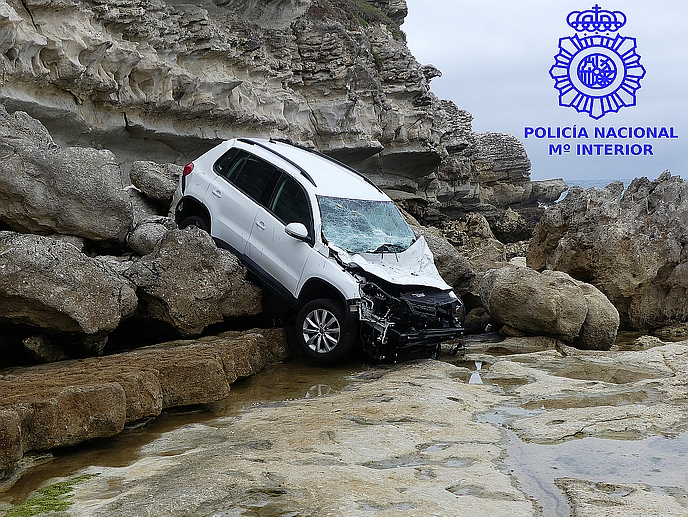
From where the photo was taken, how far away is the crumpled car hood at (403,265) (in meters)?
8.79

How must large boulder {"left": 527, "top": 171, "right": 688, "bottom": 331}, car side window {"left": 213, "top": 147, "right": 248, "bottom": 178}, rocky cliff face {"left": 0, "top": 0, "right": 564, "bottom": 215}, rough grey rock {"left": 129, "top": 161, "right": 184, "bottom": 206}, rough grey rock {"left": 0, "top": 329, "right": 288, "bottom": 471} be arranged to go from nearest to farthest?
rough grey rock {"left": 0, "top": 329, "right": 288, "bottom": 471}
car side window {"left": 213, "top": 147, "right": 248, "bottom": 178}
rough grey rock {"left": 129, "top": 161, "right": 184, "bottom": 206}
large boulder {"left": 527, "top": 171, "right": 688, "bottom": 331}
rocky cliff face {"left": 0, "top": 0, "right": 564, "bottom": 215}

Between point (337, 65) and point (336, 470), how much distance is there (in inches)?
942

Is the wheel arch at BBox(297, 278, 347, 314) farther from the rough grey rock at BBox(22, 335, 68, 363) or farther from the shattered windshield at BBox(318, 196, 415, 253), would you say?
the rough grey rock at BBox(22, 335, 68, 363)

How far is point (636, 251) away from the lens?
1291 cm

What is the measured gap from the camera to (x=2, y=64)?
1325 centimetres

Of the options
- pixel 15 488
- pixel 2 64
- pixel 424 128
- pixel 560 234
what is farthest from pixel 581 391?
pixel 424 128

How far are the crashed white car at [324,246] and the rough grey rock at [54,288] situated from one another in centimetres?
234

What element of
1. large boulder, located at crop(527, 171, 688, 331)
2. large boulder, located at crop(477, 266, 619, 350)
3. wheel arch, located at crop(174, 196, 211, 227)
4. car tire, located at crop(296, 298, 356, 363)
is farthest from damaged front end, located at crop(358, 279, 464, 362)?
large boulder, located at crop(527, 171, 688, 331)

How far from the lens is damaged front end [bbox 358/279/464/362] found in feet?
27.8

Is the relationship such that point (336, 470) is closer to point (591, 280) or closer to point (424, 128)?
point (591, 280)

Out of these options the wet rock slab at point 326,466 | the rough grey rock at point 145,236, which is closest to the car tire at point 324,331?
the wet rock slab at point 326,466

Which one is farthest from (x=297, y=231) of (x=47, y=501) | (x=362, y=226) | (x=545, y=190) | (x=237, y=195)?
(x=545, y=190)

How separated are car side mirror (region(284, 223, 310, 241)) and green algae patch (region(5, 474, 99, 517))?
472 centimetres

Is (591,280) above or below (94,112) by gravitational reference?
below
